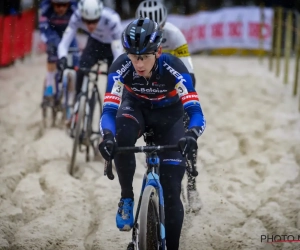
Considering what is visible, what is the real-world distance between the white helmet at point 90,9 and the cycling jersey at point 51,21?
1.73 meters

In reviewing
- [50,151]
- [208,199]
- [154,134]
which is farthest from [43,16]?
[154,134]

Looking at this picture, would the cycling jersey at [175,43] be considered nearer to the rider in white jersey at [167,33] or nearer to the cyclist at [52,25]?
the rider in white jersey at [167,33]

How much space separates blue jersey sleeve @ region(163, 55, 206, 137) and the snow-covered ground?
1.43m

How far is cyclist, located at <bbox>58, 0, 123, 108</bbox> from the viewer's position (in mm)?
7875

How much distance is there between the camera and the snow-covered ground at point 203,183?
18.7 ft

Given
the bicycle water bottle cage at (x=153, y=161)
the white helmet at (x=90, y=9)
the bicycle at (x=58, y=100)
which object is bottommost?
the bicycle at (x=58, y=100)

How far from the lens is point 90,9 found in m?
7.86

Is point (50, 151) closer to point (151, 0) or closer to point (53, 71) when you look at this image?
point (53, 71)

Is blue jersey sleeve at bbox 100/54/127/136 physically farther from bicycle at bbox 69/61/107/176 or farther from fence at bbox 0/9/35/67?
fence at bbox 0/9/35/67

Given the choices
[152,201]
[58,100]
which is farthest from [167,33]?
[58,100]

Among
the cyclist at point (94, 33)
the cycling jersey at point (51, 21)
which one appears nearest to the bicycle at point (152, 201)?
the cyclist at point (94, 33)

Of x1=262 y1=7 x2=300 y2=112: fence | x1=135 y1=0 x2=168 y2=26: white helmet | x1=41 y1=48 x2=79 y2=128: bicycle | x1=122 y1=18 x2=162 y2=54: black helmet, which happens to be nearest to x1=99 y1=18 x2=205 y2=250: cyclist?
x1=122 y1=18 x2=162 y2=54: black helmet

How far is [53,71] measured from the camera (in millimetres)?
9625

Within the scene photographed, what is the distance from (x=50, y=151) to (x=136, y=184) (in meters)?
1.63
